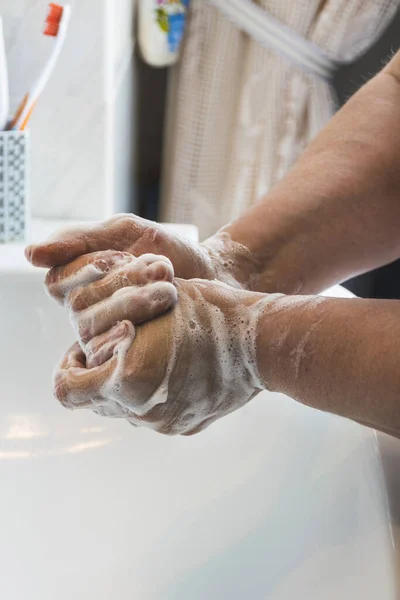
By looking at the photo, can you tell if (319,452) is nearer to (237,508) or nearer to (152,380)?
(237,508)

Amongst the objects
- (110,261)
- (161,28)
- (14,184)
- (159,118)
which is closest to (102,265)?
(110,261)

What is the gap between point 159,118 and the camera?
3.62 feet

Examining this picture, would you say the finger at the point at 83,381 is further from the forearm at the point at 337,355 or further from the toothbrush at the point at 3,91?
the toothbrush at the point at 3,91

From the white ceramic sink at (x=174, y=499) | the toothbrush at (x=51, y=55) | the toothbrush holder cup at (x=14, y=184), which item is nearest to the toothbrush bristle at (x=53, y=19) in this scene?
the toothbrush at (x=51, y=55)

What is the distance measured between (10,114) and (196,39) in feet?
1.19

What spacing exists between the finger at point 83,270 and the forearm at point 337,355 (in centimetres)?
11

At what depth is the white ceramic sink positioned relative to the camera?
0.42 meters

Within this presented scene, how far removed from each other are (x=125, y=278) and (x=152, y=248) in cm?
7

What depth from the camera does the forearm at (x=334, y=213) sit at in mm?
555

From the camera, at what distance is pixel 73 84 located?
2.38 ft

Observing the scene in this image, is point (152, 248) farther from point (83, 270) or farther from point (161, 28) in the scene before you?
point (161, 28)

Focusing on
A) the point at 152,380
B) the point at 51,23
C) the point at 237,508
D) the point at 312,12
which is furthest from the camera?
the point at 312,12

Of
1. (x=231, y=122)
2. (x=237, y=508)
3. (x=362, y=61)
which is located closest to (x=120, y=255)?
(x=237, y=508)

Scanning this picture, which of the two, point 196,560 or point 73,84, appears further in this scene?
point 73,84
